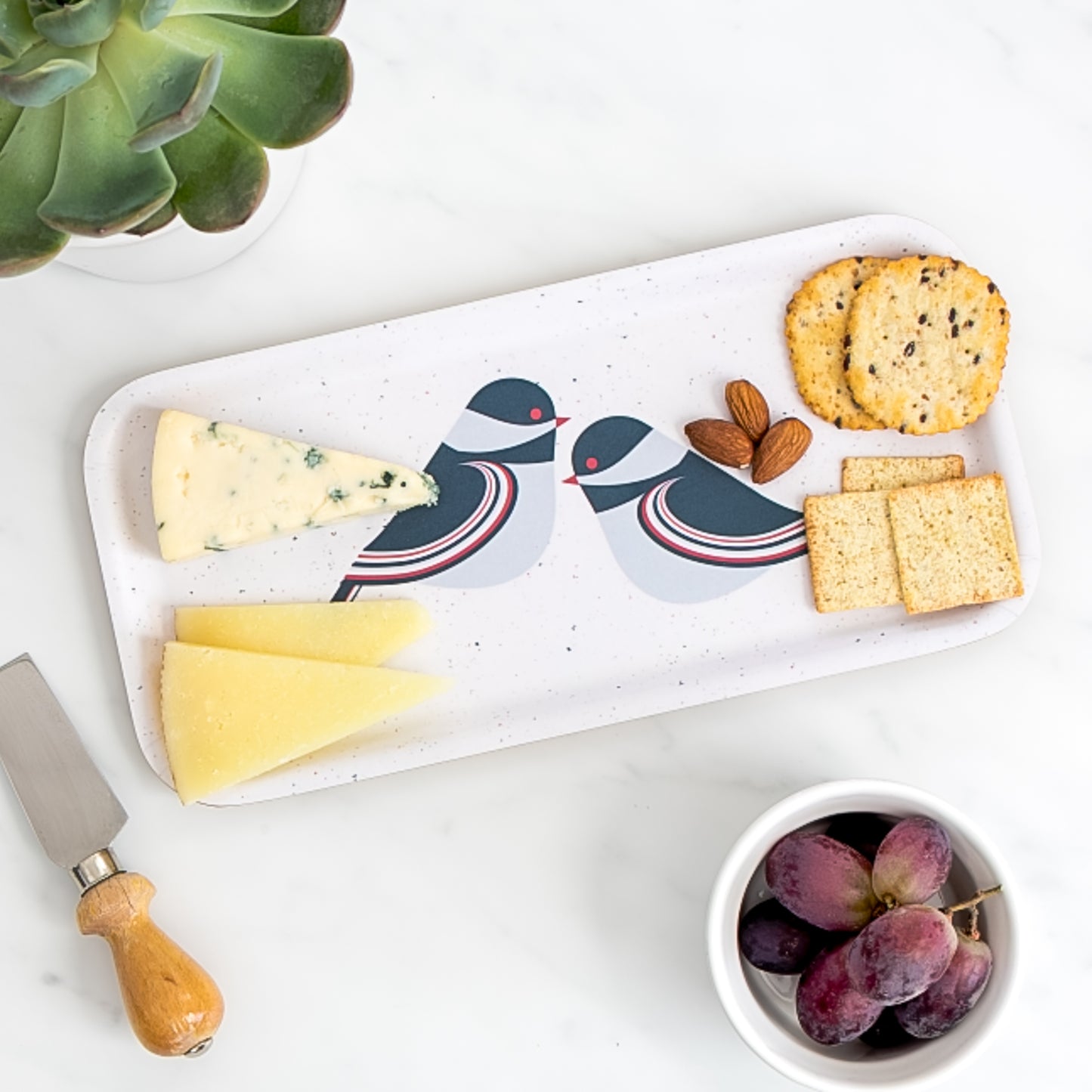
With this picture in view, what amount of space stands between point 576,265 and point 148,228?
0.40 m

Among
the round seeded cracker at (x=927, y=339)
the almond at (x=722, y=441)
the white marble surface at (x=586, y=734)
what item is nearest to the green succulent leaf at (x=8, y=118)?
the white marble surface at (x=586, y=734)

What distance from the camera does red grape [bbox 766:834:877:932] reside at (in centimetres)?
88

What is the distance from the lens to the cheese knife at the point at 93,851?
1.02 m

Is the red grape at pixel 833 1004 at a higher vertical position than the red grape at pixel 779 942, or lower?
lower

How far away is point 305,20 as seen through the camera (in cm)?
84

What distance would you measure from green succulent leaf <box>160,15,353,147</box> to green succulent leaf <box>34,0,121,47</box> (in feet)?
0.27

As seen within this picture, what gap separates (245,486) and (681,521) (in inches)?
15.3

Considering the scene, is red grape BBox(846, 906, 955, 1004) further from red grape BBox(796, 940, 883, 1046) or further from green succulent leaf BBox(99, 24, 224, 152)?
green succulent leaf BBox(99, 24, 224, 152)

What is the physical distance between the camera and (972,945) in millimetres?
866

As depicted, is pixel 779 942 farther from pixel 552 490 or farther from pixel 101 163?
pixel 101 163

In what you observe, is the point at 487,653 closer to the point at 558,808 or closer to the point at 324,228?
the point at 558,808

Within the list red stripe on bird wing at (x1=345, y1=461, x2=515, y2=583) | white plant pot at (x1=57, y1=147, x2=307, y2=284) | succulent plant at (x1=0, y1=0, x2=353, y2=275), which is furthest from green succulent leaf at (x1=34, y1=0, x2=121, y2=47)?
red stripe on bird wing at (x1=345, y1=461, x2=515, y2=583)

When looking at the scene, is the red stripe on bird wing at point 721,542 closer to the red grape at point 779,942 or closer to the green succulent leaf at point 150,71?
the red grape at point 779,942

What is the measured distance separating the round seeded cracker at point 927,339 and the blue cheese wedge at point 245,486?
423mm
